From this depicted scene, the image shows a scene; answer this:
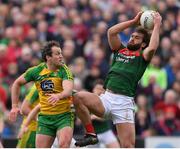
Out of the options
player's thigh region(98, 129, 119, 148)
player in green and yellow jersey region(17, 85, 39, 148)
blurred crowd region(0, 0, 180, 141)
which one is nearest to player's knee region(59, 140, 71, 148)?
player in green and yellow jersey region(17, 85, 39, 148)

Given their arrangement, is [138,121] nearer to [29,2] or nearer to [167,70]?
[167,70]

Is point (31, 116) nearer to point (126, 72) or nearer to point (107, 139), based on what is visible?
point (126, 72)

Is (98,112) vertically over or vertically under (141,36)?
under

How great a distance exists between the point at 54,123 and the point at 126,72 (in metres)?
1.51

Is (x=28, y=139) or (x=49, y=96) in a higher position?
(x=49, y=96)

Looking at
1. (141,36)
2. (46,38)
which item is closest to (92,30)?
(46,38)

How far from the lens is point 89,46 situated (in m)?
25.3

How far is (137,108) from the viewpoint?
23328 mm

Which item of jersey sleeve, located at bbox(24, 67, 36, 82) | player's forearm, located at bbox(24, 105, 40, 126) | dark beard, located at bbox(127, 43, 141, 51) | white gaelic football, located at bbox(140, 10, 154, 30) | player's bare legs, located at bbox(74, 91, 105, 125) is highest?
white gaelic football, located at bbox(140, 10, 154, 30)

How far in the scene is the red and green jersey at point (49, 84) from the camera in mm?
17312

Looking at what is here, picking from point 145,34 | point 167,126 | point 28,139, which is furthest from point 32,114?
point 167,126

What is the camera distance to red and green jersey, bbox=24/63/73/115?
56.8 ft

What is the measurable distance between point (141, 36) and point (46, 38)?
8687 millimetres

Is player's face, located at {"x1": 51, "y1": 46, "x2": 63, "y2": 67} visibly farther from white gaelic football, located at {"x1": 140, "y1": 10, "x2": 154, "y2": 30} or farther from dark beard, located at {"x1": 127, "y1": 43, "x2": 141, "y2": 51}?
white gaelic football, located at {"x1": 140, "y1": 10, "x2": 154, "y2": 30}
